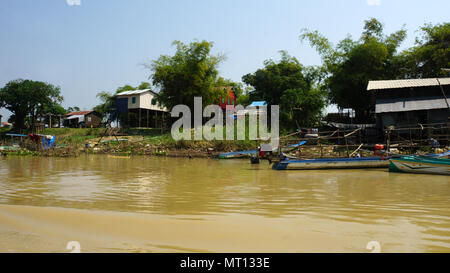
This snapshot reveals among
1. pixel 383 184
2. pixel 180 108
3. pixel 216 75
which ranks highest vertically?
pixel 216 75

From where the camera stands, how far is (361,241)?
3.26 metres

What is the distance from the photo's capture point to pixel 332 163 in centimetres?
1259

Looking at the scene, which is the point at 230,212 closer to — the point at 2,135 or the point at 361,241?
the point at 361,241

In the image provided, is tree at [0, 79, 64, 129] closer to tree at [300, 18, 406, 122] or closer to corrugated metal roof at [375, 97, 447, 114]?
tree at [300, 18, 406, 122]

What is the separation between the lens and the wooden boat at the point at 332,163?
12.5m

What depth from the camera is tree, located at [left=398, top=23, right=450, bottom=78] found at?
21.8 m

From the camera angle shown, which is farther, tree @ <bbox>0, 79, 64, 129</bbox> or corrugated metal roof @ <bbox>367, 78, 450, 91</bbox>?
tree @ <bbox>0, 79, 64, 129</bbox>

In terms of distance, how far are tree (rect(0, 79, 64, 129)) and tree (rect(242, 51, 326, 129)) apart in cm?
2779

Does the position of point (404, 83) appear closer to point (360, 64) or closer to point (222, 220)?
point (360, 64)

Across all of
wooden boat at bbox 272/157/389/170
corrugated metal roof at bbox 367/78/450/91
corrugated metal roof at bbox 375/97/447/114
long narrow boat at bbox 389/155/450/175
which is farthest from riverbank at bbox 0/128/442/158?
long narrow boat at bbox 389/155/450/175
